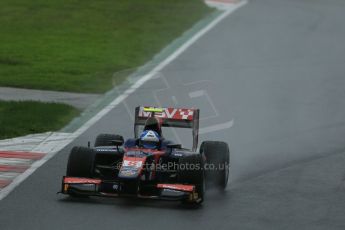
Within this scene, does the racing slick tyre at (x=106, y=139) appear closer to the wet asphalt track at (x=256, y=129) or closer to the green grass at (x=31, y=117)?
the wet asphalt track at (x=256, y=129)

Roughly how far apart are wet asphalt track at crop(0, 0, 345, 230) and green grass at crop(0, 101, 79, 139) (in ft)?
3.02

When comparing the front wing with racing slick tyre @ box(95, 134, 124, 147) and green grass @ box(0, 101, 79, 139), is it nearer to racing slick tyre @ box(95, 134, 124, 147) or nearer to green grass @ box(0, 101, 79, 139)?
racing slick tyre @ box(95, 134, 124, 147)

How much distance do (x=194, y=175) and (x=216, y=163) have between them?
1374mm

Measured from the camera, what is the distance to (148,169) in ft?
53.7

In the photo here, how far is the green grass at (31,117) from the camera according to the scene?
22047 millimetres

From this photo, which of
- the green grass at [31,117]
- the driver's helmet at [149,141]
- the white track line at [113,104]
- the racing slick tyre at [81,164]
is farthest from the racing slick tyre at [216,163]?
the green grass at [31,117]

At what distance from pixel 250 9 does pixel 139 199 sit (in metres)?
26.6

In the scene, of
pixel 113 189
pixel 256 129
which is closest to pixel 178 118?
pixel 113 189

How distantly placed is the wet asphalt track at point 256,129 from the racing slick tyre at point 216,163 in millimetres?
242

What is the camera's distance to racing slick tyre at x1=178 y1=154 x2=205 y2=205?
53.3 feet

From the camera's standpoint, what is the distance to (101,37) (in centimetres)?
3475

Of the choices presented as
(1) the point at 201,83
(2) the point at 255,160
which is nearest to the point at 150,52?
(1) the point at 201,83

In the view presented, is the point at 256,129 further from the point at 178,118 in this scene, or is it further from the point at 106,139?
the point at 106,139

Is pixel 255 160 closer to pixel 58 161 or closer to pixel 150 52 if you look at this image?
pixel 58 161
